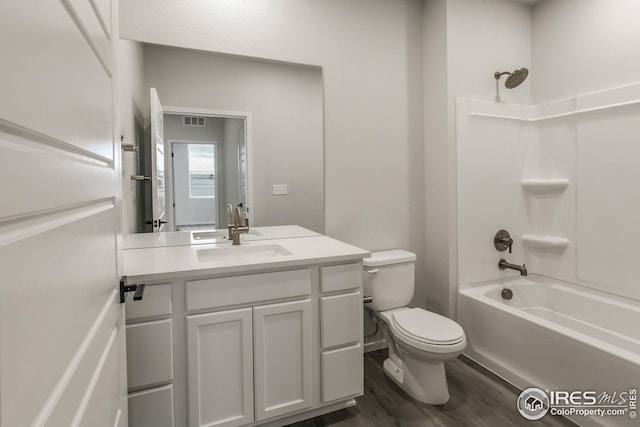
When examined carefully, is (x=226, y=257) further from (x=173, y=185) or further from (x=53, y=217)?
(x=53, y=217)

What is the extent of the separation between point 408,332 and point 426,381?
0.31m

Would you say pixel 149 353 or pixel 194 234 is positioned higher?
pixel 194 234

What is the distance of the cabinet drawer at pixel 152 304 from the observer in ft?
4.27

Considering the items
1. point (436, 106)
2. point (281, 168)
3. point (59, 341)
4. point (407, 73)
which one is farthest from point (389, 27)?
point (59, 341)

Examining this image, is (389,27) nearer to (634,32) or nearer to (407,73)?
(407,73)

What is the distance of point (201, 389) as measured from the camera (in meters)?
1.42

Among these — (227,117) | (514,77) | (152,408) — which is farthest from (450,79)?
(152,408)

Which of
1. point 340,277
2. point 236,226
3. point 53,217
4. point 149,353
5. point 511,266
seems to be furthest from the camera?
point 511,266

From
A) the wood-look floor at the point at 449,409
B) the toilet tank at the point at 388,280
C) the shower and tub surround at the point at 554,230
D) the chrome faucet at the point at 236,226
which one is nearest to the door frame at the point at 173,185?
the chrome faucet at the point at 236,226

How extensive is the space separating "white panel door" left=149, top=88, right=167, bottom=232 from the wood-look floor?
137 centimetres

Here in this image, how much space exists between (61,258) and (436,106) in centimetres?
245

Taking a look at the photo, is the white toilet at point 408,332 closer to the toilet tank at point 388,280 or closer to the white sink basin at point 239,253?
the toilet tank at point 388,280

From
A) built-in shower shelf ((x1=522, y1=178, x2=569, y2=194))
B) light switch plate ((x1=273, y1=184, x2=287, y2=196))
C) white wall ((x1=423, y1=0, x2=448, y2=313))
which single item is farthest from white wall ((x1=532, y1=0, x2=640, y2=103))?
light switch plate ((x1=273, y1=184, x2=287, y2=196))

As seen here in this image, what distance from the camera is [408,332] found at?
1845mm
